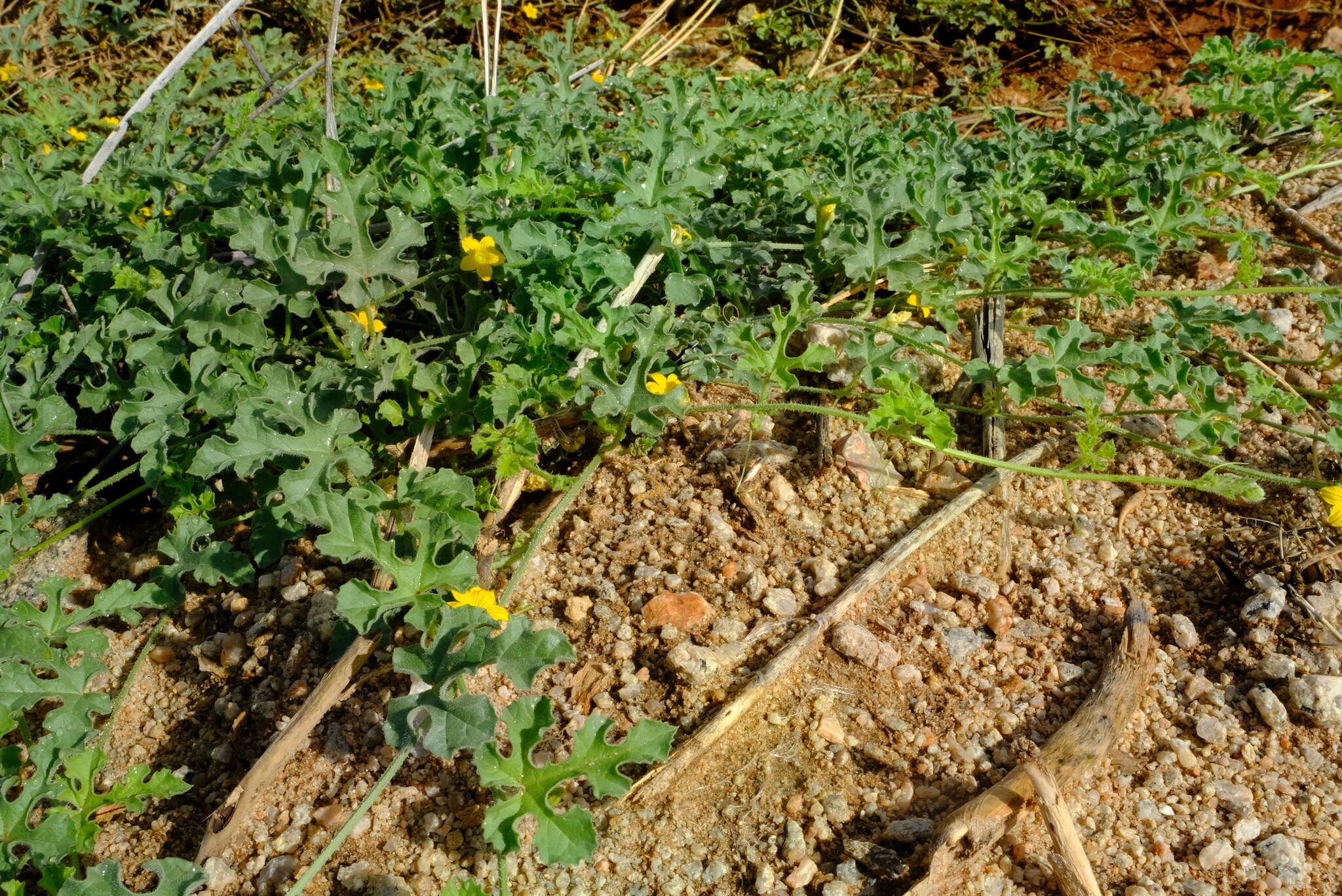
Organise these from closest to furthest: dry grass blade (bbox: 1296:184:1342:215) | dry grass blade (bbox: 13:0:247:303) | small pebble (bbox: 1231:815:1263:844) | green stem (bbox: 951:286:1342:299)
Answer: small pebble (bbox: 1231:815:1263:844) → green stem (bbox: 951:286:1342:299) → dry grass blade (bbox: 13:0:247:303) → dry grass blade (bbox: 1296:184:1342:215)

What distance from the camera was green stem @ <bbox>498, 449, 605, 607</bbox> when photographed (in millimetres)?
2268

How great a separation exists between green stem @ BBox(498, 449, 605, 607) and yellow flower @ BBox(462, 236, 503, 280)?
24.2 inches

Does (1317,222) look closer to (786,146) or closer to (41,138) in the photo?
(786,146)

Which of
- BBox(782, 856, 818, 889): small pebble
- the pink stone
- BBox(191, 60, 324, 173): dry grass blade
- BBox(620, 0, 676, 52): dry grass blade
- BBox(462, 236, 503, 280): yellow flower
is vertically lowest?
BBox(782, 856, 818, 889): small pebble

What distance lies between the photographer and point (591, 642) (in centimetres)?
236

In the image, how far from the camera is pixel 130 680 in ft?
7.73

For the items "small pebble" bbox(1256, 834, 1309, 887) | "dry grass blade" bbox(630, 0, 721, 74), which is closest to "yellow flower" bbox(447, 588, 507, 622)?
"small pebble" bbox(1256, 834, 1309, 887)

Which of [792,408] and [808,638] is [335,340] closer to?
[792,408]

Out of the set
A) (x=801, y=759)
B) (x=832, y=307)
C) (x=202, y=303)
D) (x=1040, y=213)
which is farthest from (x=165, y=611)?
(x=1040, y=213)

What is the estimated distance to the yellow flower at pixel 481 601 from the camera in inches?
83.1

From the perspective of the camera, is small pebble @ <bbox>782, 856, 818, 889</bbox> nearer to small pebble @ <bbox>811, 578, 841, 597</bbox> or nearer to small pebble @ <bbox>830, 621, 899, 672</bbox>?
small pebble @ <bbox>830, 621, 899, 672</bbox>

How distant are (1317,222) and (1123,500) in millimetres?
1746

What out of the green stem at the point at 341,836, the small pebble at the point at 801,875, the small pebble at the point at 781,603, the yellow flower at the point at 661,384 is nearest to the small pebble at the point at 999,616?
the small pebble at the point at 781,603

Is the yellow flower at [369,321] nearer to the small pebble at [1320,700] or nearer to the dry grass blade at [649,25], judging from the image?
the small pebble at [1320,700]
